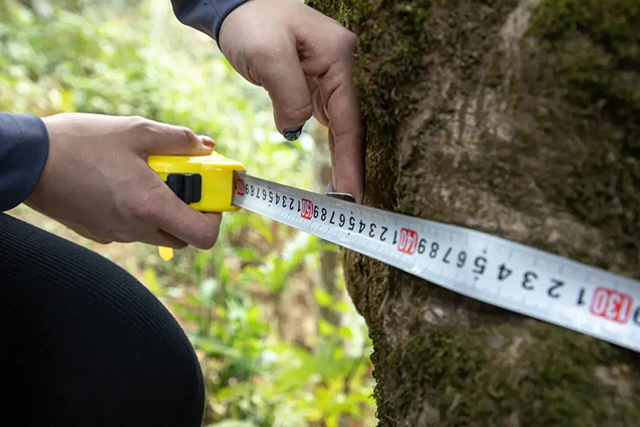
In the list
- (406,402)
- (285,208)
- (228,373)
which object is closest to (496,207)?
(406,402)

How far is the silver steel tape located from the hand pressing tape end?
31cm

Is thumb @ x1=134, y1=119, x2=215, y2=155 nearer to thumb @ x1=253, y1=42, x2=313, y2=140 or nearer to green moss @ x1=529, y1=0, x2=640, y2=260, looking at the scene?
thumb @ x1=253, y1=42, x2=313, y2=140

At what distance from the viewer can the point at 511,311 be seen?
2.06ft

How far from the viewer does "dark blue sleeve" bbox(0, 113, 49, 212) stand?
858 mm

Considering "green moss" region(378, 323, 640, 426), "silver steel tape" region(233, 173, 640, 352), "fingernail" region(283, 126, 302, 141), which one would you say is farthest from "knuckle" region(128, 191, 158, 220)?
"green moss" region(378, 323, 640, 426)

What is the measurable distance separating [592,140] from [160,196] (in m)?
0.63

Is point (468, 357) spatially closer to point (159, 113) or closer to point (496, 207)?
point (496, 207)

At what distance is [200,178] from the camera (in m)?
1.00

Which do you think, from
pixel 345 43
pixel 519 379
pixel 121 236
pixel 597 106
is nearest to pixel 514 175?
pixel 597 106

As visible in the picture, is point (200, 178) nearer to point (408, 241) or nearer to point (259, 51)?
point (259, 51)

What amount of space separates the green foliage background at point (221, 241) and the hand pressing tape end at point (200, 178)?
1.18 m

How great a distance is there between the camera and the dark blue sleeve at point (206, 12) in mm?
926

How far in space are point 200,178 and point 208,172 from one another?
0.05ft

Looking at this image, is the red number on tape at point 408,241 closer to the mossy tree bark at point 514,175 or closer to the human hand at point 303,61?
the mossy tree bark at point 514,175
